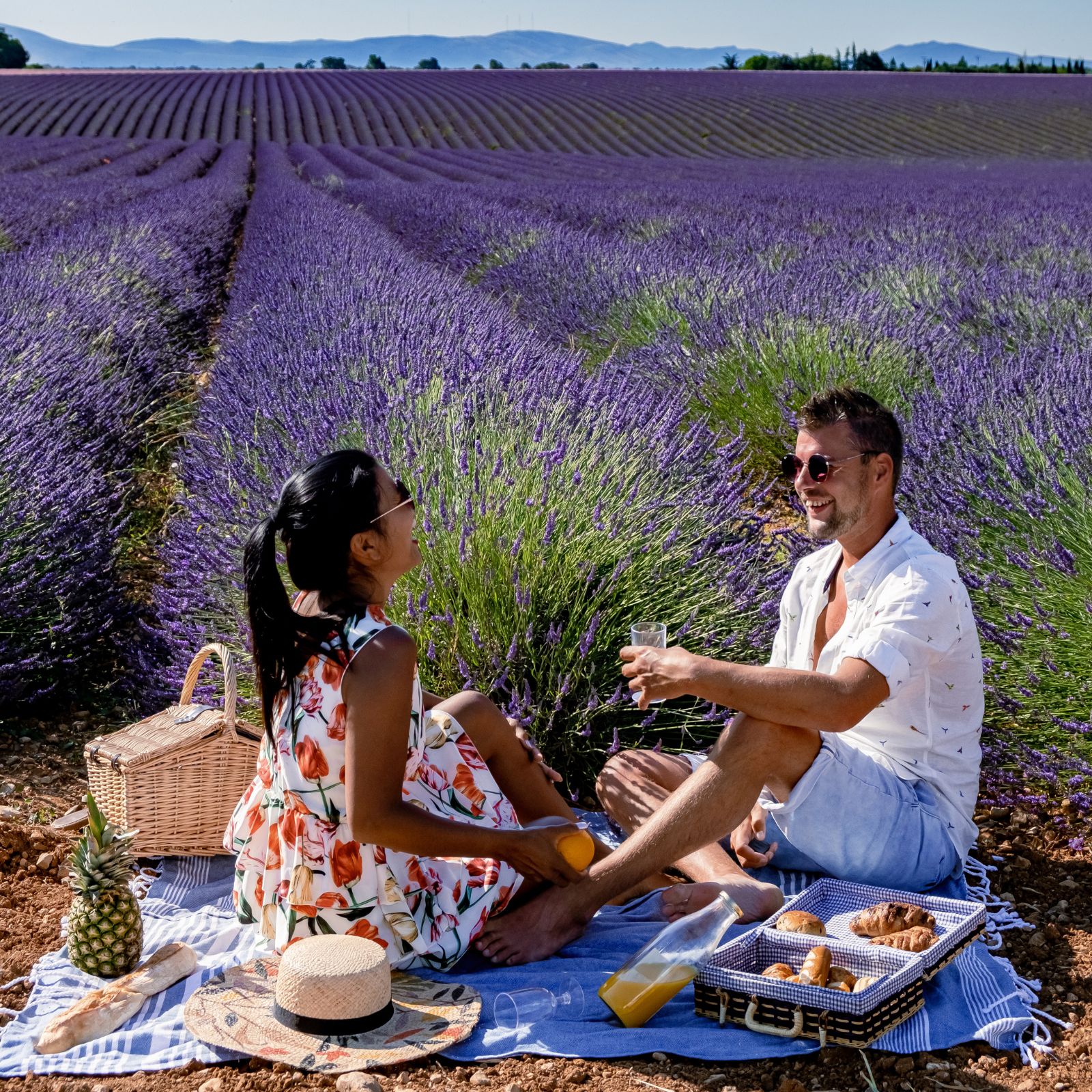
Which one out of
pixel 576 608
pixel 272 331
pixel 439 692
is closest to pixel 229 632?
pixel 439 692

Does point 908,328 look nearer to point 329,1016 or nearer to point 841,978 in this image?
point 841,978

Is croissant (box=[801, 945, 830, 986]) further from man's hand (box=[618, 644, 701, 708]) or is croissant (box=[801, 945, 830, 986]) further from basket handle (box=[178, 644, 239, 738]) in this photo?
basket handle (box=[178, 644, 239, 738])

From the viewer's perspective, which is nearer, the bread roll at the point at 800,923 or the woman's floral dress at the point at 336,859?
the woman's floral dress at the point at 336,859

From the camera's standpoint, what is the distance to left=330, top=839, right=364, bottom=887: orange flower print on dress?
2.04m

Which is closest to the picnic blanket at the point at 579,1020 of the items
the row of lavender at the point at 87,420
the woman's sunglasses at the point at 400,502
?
the woman's sunglasses at the point at 400,502

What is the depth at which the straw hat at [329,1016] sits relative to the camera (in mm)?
1857

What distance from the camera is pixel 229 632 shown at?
3.12 metres

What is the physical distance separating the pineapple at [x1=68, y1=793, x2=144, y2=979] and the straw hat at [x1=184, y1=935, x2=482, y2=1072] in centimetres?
20

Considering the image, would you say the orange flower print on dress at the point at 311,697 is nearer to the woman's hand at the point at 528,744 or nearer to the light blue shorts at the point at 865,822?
the woman's hand at the point at 528,744

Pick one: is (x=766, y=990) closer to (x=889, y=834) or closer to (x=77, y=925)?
(x=889, y=834)

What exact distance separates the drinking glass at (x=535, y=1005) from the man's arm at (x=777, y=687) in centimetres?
49

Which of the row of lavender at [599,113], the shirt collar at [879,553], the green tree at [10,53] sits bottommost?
the shirt collar at [879,553]

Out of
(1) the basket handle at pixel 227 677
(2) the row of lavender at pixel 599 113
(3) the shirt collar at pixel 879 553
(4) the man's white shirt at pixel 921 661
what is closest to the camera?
(4) the man's white shirt at pixel 921 661

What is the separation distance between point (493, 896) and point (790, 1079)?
1.84 feet
